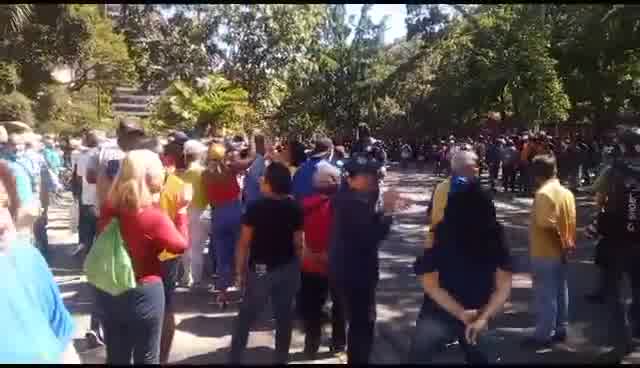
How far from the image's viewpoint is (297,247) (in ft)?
16.0

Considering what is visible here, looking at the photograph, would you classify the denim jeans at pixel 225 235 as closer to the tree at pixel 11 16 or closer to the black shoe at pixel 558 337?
the black shoe at pixel 558 337

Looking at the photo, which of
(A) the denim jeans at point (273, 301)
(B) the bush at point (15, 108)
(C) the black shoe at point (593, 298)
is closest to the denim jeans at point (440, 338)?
(A) the denim jeans at point (273, 301)

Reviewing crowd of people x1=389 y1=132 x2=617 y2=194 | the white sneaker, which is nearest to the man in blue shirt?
the white sneaker

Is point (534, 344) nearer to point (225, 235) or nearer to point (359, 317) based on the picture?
point (359, 317)

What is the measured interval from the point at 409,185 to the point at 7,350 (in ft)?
74.3

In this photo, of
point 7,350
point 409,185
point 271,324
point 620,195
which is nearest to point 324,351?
point 271,324

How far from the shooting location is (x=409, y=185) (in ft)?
80.4

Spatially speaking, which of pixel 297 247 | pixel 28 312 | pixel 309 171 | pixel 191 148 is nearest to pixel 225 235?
pixel 191 148

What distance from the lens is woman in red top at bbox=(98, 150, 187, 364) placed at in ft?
12.3

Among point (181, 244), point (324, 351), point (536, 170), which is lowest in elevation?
point (324, 351)

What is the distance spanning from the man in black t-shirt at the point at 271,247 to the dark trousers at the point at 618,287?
2.44 m

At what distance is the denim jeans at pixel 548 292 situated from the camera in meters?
5.62

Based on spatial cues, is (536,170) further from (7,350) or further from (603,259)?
(7,350)

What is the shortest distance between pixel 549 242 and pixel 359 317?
6.34 feet
